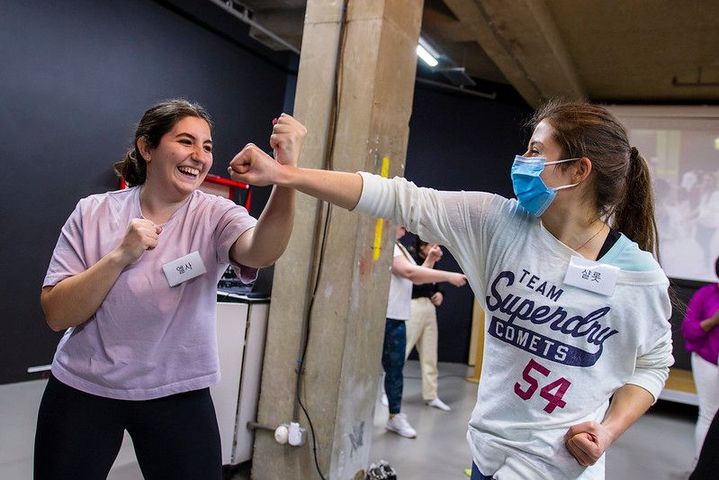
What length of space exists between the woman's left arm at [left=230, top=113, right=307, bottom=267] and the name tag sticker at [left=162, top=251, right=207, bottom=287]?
99mm

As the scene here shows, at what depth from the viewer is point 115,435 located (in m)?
1.51

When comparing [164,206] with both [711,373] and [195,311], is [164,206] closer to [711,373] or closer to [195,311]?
[195,311]

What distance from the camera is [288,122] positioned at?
1261mm

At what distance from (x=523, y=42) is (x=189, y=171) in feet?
17.3

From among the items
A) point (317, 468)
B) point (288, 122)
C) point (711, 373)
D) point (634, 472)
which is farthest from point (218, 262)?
point (634, 472)

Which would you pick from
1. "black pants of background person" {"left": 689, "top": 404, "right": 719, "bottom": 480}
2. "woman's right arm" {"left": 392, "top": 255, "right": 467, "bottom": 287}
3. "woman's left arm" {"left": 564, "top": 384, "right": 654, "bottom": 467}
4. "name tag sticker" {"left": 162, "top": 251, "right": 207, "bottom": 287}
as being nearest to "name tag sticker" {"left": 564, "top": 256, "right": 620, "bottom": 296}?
"woman's left arm" {"left": 564, "top": 384, "right": 654, "bottom": 467}

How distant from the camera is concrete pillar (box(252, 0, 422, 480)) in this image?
2.82 m

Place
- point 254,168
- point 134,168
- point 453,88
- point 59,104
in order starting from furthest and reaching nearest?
1. point 453,88
2. point 59,104
3. point 134,168
4. point 254,168

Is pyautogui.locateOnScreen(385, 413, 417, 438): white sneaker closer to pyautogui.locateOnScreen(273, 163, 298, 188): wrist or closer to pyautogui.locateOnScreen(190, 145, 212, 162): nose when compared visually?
pyautogui.locateOnScreen(190, 145, 212, 162): nose

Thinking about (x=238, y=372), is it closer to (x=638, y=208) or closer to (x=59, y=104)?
(x=638, y=208)

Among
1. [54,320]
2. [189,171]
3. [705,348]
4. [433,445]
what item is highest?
[189,171]

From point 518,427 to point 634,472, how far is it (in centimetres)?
354

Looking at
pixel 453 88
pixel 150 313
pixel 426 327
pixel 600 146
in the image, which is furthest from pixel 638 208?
pixel 453 88

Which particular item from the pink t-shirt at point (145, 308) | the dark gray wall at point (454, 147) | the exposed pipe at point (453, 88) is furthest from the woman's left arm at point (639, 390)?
the exposed pipe at point (453, 88)
